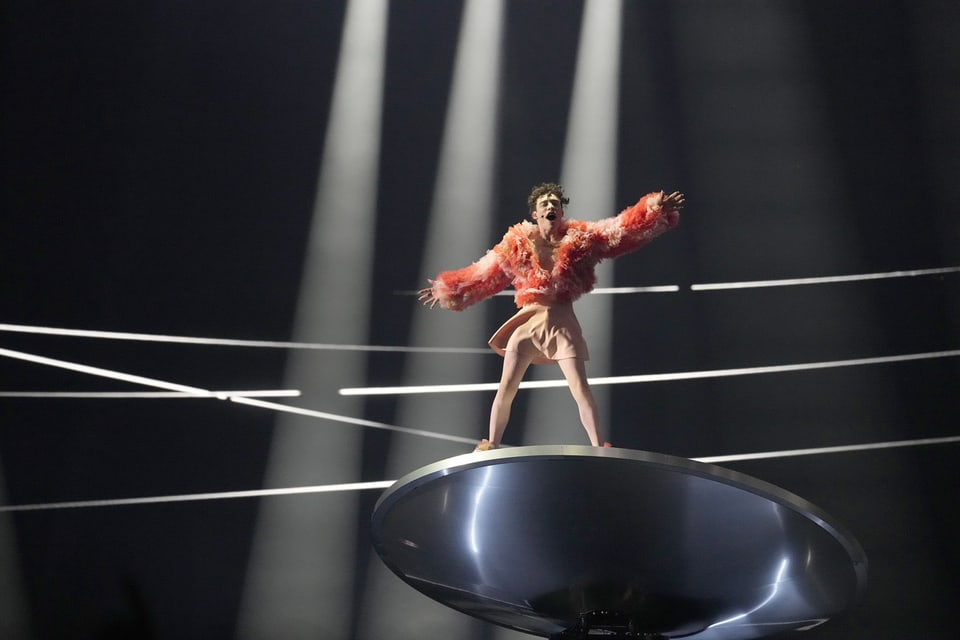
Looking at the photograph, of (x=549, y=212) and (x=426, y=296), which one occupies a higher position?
(x=549, y=212)

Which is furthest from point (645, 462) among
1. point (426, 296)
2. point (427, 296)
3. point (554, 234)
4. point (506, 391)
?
point (427, 296)

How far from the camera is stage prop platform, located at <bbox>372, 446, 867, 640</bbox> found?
258cm

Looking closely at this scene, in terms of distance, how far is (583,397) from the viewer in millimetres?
3412

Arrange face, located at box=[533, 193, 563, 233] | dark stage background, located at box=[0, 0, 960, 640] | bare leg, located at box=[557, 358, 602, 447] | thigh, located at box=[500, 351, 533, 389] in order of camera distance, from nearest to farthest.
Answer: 1. bare leg, located at box=[557, 358, 602, 447]
2. thigh, located at box=[500, 351, 533, 389]
3. face, located at box=[533, 193, 563, 233]
4. dark stage background, located at box=[0, 0, 960, 640]

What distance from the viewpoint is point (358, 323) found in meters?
4.89

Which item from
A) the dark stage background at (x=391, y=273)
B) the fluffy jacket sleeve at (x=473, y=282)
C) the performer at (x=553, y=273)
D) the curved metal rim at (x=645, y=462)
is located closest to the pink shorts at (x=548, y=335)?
the performer at (x=553, y=273)

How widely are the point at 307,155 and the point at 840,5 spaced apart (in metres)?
2.90

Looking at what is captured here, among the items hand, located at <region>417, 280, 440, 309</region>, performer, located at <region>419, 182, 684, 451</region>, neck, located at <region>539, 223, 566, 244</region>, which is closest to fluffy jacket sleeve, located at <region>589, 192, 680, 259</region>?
performer, located at <region>419, 182, 684, 451</region>

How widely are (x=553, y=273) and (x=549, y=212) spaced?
226 millimetres

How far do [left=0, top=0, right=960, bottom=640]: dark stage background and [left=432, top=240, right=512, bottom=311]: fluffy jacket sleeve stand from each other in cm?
118

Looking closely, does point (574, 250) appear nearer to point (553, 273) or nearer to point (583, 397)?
point (553, 273)

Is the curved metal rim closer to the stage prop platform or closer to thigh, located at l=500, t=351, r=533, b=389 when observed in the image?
the stage prop platform

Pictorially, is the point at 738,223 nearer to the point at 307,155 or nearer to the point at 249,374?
the point at 307,155

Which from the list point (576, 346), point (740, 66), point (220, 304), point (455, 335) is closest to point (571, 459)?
point (576, 346)
